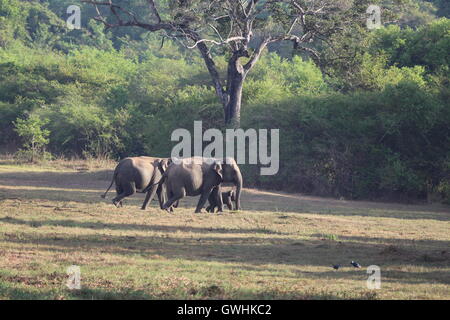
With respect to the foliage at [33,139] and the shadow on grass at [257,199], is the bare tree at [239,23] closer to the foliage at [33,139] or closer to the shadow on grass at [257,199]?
the shadow on grass at [257,199]

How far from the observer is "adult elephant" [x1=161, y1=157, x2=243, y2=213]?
2042 centimetres

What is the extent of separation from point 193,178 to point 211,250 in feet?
20.1

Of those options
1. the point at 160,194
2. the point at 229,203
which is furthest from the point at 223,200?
the point at 160,194

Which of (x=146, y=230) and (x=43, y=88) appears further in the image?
(x=43, y=88)

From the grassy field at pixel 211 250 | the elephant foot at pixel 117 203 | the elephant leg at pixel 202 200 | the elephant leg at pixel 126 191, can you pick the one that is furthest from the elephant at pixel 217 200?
the elephant foot at pixel 117 203

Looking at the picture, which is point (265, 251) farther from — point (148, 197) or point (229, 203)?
point (229, 203)

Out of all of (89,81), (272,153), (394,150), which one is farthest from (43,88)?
(394,150)

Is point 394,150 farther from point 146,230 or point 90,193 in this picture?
point 146,230

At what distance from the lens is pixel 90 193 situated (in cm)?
2552

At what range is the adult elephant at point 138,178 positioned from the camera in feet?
69.6

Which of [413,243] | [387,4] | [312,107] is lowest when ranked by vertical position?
[413,243]
